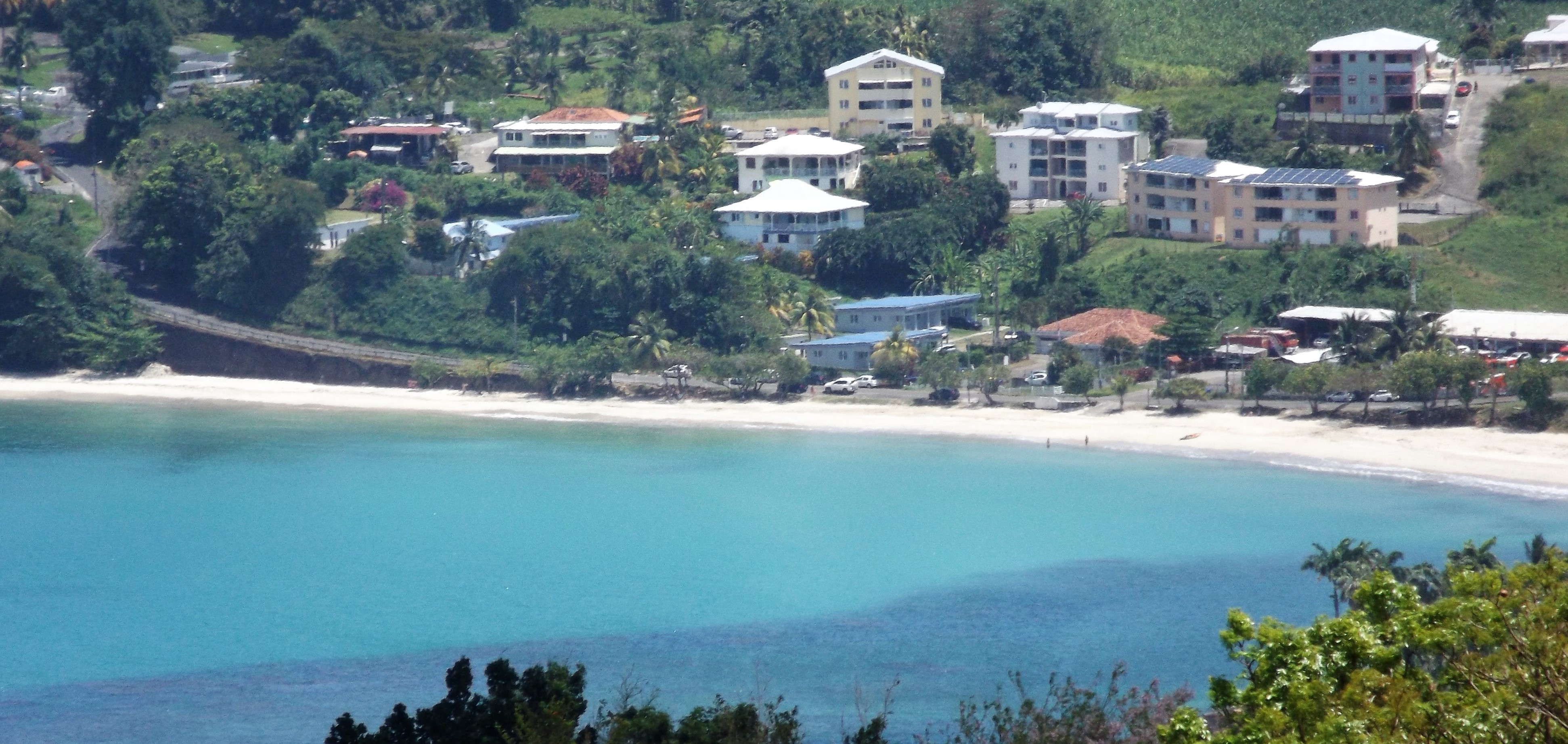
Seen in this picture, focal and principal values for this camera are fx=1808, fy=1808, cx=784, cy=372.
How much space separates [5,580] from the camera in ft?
141

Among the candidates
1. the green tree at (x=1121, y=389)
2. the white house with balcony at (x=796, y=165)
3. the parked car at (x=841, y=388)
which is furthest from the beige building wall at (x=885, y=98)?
the green tree at (x=1121, y=389)

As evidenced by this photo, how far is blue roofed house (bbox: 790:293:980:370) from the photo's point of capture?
59344mm

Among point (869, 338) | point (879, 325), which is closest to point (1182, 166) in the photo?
point (879, 325)

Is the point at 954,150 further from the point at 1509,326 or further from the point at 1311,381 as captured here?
the point at 1509,326

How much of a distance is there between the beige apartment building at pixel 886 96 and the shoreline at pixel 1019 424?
2237cm

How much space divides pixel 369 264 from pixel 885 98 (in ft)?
77.1

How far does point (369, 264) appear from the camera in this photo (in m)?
65.1

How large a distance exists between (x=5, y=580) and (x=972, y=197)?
121ft

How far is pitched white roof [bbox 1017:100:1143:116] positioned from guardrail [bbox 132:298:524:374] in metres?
24.4

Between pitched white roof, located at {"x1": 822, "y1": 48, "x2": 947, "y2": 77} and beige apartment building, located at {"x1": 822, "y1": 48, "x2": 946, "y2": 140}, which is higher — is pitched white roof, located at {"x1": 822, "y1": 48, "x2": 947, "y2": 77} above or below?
above

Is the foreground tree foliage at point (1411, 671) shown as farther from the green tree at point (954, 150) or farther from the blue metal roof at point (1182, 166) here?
the green tree at point (954, 150)

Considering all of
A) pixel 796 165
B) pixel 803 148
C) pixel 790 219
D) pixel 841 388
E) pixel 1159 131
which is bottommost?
pixel 841 388

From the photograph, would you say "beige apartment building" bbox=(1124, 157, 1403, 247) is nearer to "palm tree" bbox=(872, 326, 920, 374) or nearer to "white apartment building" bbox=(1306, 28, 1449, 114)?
"white apartment building" bbox=(1306, 28, 1449, 114)

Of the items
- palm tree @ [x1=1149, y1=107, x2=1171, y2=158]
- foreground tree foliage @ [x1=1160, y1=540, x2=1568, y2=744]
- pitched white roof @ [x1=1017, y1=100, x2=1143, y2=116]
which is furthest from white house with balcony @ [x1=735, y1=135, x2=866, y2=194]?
foreground tree foliage @ [x1=1160, y1=540, x2=1568, y2=744]
